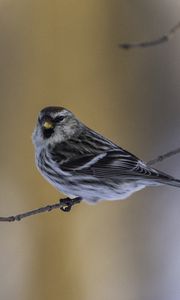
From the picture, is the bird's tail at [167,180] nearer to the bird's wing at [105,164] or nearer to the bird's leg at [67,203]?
the bird's wing at [105,164]

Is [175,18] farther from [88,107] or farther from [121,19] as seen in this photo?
[88,107]

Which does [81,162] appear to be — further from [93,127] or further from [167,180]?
[93,127]

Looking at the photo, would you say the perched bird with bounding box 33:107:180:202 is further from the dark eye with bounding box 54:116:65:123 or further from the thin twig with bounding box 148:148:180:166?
the thin twig with bounding box 148:148:180:166

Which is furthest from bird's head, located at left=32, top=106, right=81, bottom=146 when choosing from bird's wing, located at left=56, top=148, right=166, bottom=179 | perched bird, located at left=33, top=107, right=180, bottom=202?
bird's wing, located at left=56, top=148, right=166, bottom=179

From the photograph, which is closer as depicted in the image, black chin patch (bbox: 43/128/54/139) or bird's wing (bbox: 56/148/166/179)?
bird's wing (bbox: 56/148/166/179)

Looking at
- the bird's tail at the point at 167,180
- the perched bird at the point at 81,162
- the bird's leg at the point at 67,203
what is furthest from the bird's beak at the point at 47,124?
the bird's tail at the point at 167,180

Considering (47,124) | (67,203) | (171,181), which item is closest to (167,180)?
(171,181)

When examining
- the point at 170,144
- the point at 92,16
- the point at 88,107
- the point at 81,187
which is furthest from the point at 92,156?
the point at 170,144
